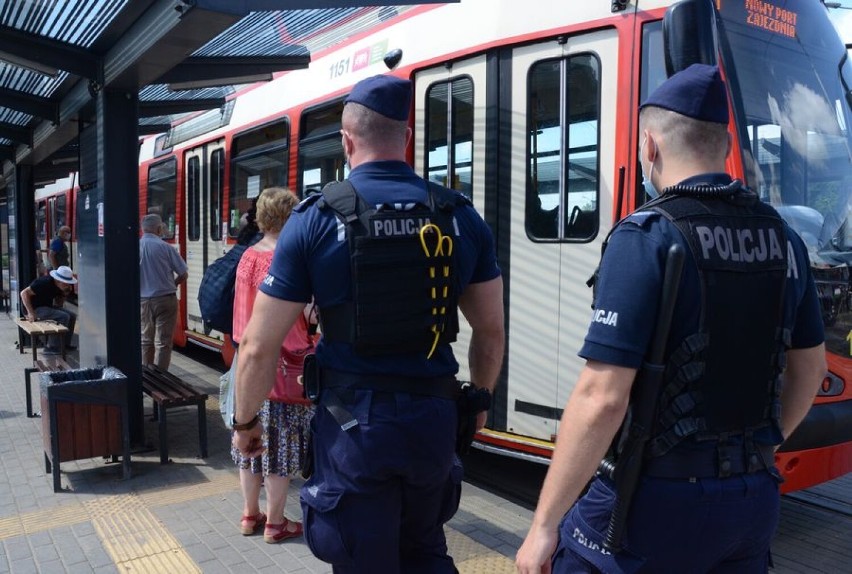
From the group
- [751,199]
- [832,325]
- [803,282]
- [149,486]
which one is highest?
[751,199]

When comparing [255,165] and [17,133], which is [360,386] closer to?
[255,165]

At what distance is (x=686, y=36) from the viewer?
3.63m

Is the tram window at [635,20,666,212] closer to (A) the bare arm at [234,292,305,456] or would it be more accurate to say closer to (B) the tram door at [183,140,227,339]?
(A) the bare arm at [234,292,305,456]

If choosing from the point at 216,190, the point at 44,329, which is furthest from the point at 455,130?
the point at 44,329

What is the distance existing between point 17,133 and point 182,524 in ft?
21.9

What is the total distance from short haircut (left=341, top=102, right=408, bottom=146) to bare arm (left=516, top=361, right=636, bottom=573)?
1091 mm

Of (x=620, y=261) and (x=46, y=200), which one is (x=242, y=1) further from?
(x=46, y=200)

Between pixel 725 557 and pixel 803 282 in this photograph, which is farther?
pixel 803 282

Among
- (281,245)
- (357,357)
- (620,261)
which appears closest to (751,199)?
(620,261)

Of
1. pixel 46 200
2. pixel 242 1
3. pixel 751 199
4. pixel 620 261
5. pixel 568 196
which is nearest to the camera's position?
pixel 620 261

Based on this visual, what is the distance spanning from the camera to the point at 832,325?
399 cm

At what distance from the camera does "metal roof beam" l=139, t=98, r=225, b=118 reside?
7512mm

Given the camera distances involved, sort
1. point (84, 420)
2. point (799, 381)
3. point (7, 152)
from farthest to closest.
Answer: point (7, 152)
point (84, 420)
point (799, 381)

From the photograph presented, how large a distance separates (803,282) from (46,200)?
872 inches
